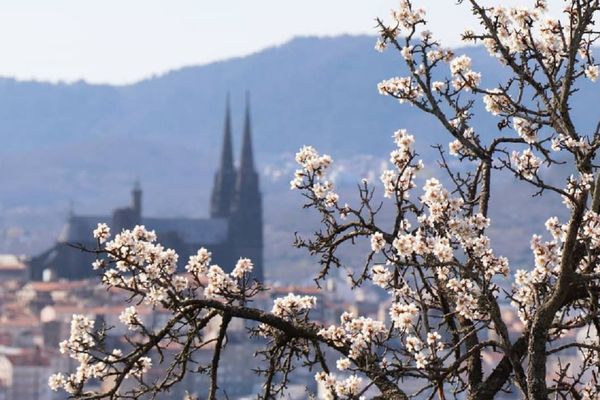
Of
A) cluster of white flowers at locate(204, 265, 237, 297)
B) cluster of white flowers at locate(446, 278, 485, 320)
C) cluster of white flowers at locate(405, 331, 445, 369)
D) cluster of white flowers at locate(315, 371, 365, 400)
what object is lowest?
cluster of white flowers at locate(315, 371, 365, 400)

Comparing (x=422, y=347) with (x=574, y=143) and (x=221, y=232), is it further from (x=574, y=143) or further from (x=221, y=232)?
(x=221, y=232)

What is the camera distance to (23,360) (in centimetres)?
12244

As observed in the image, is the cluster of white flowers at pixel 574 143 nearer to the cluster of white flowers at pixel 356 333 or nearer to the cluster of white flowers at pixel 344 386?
the cluster of white flowers at pixel 356 333

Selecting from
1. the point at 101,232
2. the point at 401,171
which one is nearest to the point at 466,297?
the point at 401,171

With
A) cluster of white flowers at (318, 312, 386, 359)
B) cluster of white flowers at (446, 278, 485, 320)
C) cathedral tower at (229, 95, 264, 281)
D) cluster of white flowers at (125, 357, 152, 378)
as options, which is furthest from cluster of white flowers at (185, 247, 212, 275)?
cathedral tower at (229, 95, 264, 281)

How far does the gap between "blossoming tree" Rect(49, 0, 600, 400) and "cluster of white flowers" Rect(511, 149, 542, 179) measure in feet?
0.05

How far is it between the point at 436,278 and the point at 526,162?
2.53ft

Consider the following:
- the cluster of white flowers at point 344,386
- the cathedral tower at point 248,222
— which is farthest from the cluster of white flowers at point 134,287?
the cathedral tower at point 248,222

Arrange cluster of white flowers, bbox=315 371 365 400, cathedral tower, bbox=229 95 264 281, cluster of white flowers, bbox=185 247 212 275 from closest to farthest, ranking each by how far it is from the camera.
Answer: cluster of white flowers, bbox=315 371 365 400, cluster of white flowers, bbox=185 247 212 275, cathedral tower, bbox=229 95 264 281

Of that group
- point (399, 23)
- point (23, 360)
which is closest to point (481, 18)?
point (399, 23)

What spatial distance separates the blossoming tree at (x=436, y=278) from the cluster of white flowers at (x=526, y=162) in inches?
0.5

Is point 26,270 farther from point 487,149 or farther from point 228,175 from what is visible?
point 487,149

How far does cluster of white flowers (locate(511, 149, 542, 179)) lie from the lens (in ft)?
28.4

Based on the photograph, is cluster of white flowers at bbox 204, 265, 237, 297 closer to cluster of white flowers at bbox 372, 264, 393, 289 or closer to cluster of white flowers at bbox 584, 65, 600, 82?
cluster of white flowers at bbox 372, 264, 393, 289
